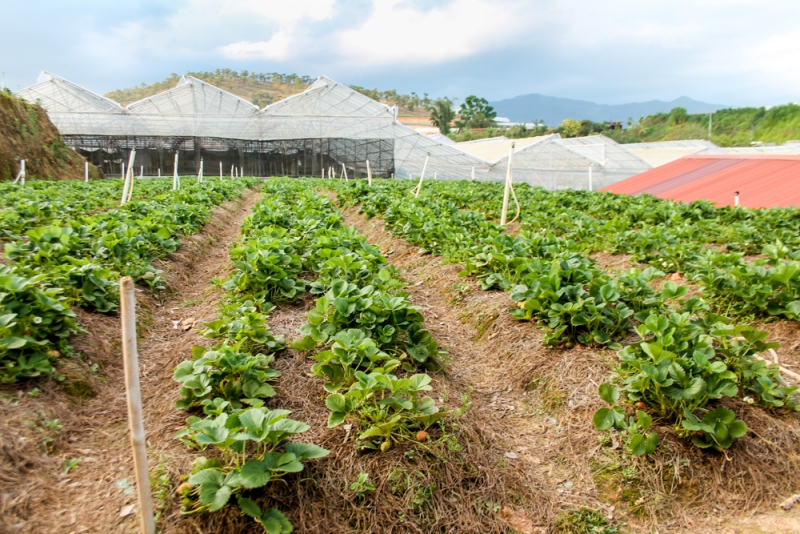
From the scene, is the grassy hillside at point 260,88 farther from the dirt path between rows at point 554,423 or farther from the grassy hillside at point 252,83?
the dirt path between rows at point 554,423

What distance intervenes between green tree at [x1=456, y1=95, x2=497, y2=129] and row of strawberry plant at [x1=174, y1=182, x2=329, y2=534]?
88493 mm

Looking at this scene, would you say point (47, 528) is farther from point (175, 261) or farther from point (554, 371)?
point (175, 261)

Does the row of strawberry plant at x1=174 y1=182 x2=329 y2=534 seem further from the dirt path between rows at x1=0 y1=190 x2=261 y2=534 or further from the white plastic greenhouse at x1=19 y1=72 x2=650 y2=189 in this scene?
the white plastic greenhouse at x1=19 y1=72 x2=650 y2=189

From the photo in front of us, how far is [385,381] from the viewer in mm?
2729

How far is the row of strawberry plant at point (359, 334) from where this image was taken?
110 inches

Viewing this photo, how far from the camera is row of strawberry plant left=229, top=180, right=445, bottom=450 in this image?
2801 millimetres

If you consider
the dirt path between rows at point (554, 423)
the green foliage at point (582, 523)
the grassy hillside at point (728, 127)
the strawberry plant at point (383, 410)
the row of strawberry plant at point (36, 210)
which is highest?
the grassy hillside at point (728, 127)

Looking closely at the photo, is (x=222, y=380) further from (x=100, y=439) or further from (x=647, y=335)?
(x=647, y=335)

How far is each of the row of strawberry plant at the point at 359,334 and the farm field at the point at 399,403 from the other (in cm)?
2

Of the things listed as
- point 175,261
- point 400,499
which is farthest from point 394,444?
point 175,261

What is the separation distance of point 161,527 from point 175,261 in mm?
5261

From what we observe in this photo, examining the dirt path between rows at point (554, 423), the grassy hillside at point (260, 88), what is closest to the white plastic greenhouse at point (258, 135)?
the dirt path between rows at point (554, 423)

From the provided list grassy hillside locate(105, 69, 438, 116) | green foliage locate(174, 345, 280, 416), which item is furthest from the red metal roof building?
grassy hillside locate(105, 69, 438, 116)

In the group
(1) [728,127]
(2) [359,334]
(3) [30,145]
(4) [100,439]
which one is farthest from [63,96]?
(1) [728,127]
